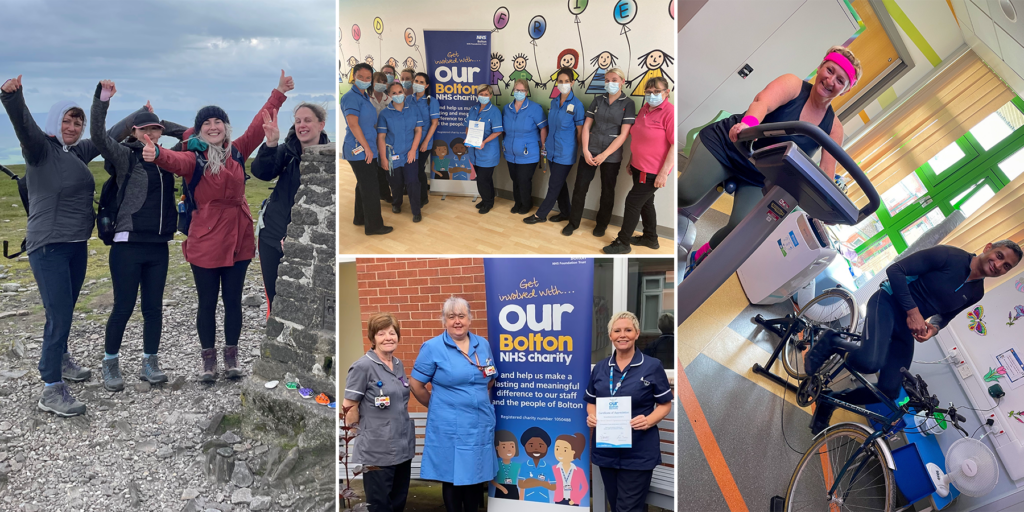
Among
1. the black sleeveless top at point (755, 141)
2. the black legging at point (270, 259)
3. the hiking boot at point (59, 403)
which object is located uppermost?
the black sleeveless top at point (755, 141)

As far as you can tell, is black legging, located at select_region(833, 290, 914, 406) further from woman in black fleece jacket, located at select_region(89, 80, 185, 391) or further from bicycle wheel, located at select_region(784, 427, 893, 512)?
woman in black fleece jacket, located at select_region(89, 80, 185, 391)

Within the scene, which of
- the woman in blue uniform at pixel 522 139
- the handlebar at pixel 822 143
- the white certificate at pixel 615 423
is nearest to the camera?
the handlebar at pixel 822 143

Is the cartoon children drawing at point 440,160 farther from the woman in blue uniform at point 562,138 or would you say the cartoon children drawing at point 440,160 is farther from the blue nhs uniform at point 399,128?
the woman in blue uniform at point 562,138

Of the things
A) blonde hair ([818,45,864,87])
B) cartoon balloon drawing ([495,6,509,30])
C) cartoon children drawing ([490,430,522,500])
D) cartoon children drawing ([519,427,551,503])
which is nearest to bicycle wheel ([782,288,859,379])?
blonde hair ([818,45,864,87])

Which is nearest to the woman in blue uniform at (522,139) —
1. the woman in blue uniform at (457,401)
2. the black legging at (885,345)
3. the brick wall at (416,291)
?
the brick wall at (416,291)

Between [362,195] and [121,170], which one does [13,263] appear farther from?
[362,195]

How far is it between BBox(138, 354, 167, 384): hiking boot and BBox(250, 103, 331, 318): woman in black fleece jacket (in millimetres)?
811

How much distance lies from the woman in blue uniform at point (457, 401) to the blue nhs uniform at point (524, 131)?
5.24 feet

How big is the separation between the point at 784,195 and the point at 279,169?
244 centimetres

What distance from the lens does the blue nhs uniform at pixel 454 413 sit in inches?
110

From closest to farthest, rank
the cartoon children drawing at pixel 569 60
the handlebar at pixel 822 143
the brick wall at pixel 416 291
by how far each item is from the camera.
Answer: the handlebar at pixel 822 143 < the brick wall at pixel 416 291 < the cartoon children drawing at pixel 569 60

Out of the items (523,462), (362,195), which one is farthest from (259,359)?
(523,462)

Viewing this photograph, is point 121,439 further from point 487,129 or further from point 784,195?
point 784,195

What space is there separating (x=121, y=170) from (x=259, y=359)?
1.20 meters
